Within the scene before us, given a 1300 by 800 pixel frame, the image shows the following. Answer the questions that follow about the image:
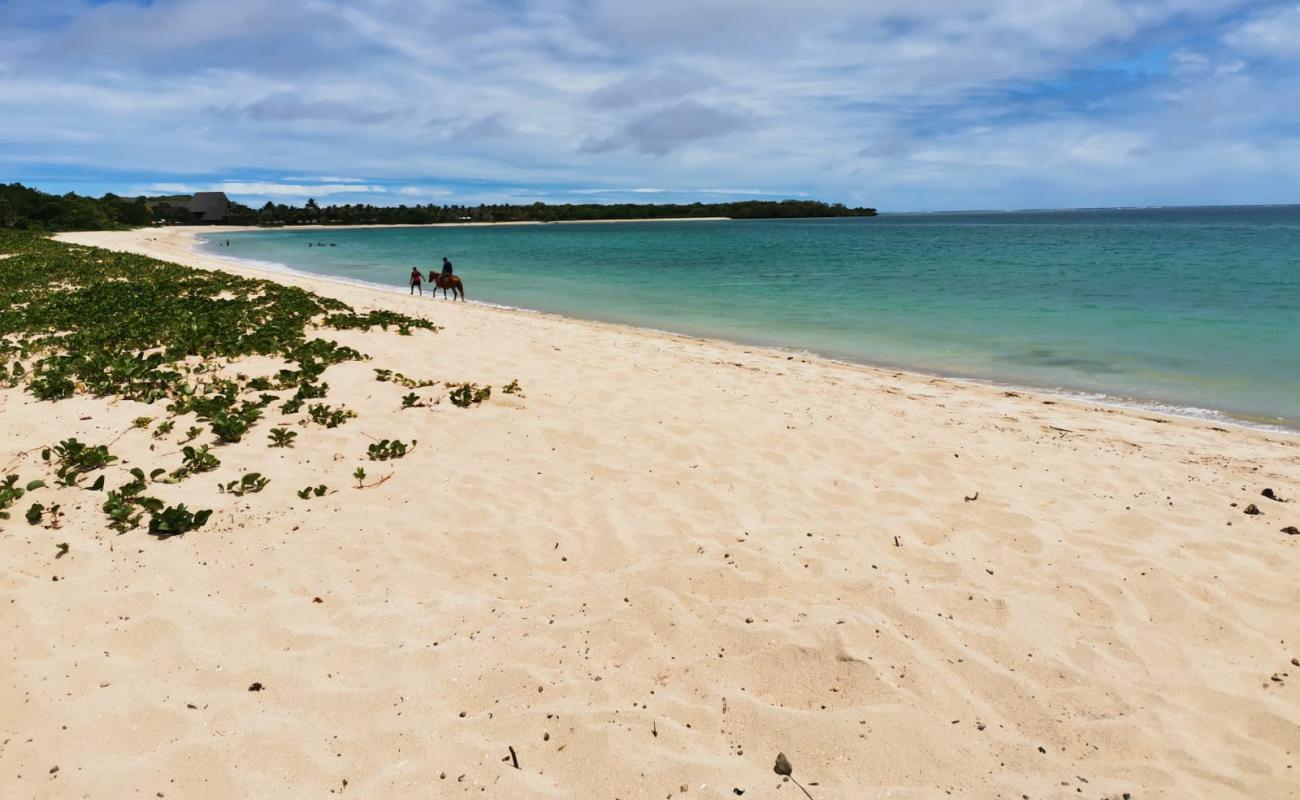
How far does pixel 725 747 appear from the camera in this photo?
3.38 metres

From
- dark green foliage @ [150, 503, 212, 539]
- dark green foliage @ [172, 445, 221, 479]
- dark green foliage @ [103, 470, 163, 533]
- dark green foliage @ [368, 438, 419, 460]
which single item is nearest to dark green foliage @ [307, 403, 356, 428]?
dark green foliage @ [368, 438, 419, 460]

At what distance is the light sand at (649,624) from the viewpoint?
326 cm

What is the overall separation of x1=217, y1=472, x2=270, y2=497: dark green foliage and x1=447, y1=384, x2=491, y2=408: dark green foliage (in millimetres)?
2708

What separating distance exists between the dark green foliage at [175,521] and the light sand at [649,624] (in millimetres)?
109

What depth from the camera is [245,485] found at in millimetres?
5691

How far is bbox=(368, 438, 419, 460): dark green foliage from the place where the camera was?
6598 mm

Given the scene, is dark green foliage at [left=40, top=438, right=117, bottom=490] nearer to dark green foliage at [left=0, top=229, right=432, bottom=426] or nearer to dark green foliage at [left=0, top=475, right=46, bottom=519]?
dark green foliage at [left=0, top=475, right=46, bottom=519]

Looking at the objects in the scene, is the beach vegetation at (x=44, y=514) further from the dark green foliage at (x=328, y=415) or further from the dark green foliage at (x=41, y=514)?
the dark green foliage at (x=328, y=415)

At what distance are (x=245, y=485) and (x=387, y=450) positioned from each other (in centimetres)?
130

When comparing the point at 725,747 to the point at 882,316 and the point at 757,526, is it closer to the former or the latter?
the point at 757,526

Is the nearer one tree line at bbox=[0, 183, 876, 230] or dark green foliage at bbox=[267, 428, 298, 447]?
dark green foliage at bbox=[267, 428, 298, 447]

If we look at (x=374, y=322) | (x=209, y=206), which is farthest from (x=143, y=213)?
(x=374, y=322)

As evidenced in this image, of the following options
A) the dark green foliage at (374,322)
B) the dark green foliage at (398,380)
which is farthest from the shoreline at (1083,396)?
the dark green foliage at (398,380)

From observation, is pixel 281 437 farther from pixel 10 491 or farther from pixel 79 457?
pixel 10 491
